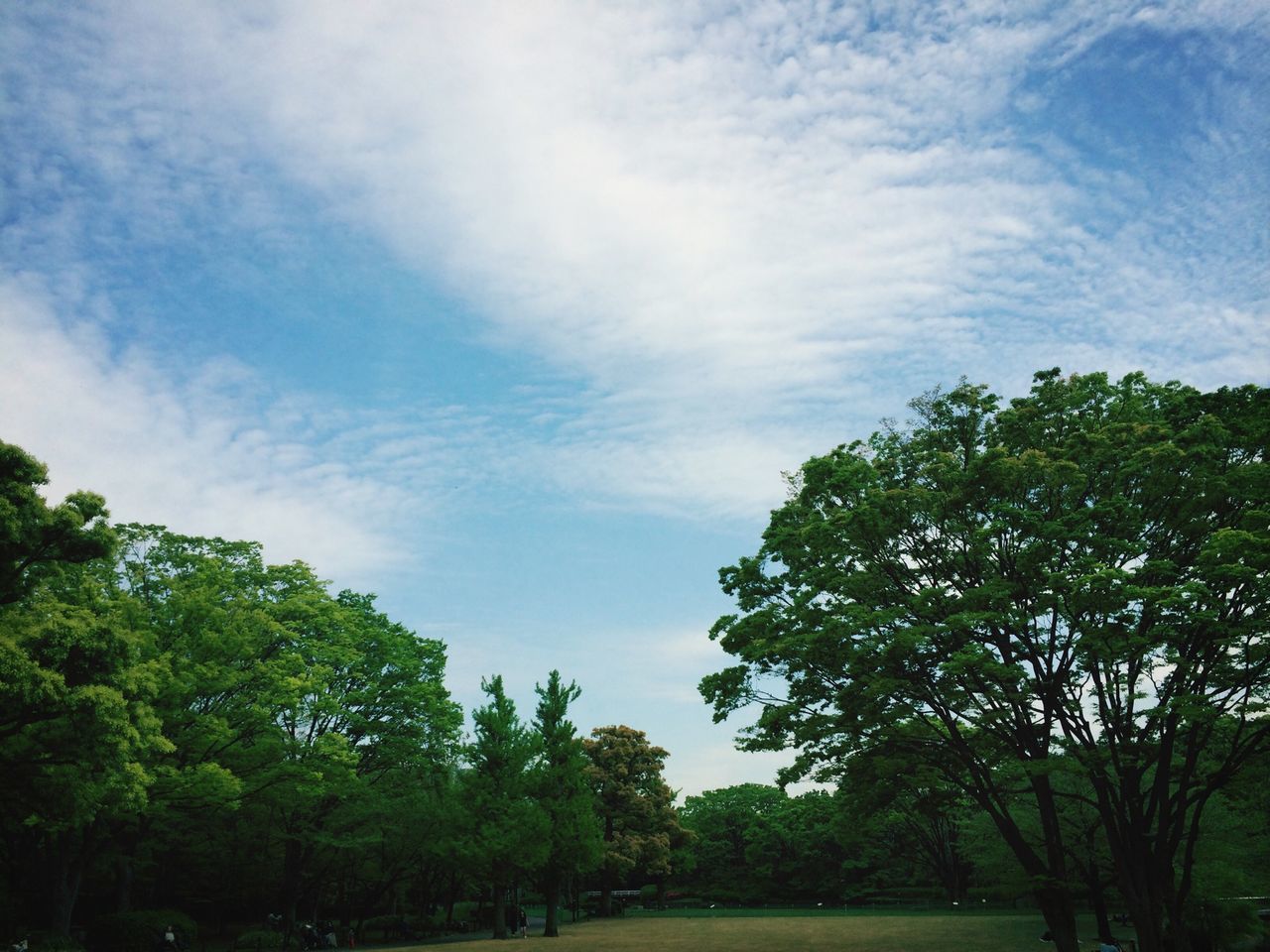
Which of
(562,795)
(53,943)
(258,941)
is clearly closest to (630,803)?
(562,795)

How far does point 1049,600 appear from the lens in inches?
791

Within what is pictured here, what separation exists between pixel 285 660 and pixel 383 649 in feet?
31.6

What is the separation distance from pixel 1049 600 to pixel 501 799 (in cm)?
2744

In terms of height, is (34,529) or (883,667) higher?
(34,529)

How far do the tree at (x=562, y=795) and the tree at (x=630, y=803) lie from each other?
13955 millimetres

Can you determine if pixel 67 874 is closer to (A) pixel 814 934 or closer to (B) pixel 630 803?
(A) pixel 814 934

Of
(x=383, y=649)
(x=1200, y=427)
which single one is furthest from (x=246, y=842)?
(x=1200, y=427)

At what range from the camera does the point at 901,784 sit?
1023 inches

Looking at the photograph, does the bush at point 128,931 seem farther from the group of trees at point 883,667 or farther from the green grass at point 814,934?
the green grass at point 814,934

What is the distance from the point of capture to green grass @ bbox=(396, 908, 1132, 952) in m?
32.2

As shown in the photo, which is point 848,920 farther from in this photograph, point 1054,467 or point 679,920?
point 1054,467

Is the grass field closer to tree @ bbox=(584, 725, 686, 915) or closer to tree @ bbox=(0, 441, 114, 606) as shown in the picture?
tree @ bbox=(584, 725, 686, 915)

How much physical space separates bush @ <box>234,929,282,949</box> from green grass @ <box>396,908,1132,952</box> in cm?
795

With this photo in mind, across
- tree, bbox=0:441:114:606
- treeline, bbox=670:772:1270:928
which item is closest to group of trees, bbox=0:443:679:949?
tree, bbox=0:441:114:606
